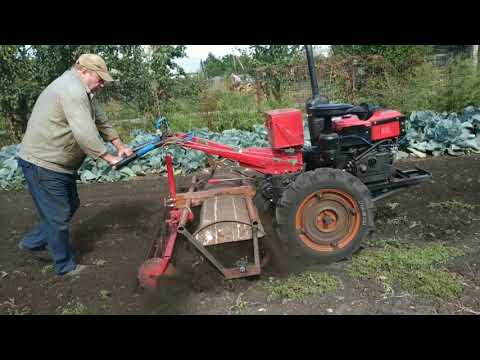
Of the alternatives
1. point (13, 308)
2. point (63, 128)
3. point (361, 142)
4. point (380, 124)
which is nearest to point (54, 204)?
point (63, 128)

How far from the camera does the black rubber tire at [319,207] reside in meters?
3.49

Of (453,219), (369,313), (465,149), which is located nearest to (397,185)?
(453,219)

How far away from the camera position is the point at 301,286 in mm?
3309

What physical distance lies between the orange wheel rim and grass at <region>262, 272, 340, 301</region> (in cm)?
29

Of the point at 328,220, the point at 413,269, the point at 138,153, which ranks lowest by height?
the point at 413,269

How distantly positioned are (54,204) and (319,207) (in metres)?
2.41

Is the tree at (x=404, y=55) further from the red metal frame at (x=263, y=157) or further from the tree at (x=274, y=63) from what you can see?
the red metal frame at (x=263, y=157)

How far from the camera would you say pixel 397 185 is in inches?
159

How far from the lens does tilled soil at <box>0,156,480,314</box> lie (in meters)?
3.14

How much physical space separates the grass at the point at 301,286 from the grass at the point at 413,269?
0.26 meters

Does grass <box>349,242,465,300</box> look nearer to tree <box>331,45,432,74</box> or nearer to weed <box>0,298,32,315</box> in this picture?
weed <box>0,298,32,315</box>

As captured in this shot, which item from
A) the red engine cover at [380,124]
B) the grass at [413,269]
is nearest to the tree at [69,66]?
the red engine cover at [380,124]

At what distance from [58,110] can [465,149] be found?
638 cm

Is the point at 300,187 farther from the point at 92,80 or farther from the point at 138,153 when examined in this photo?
the point at 92,80
